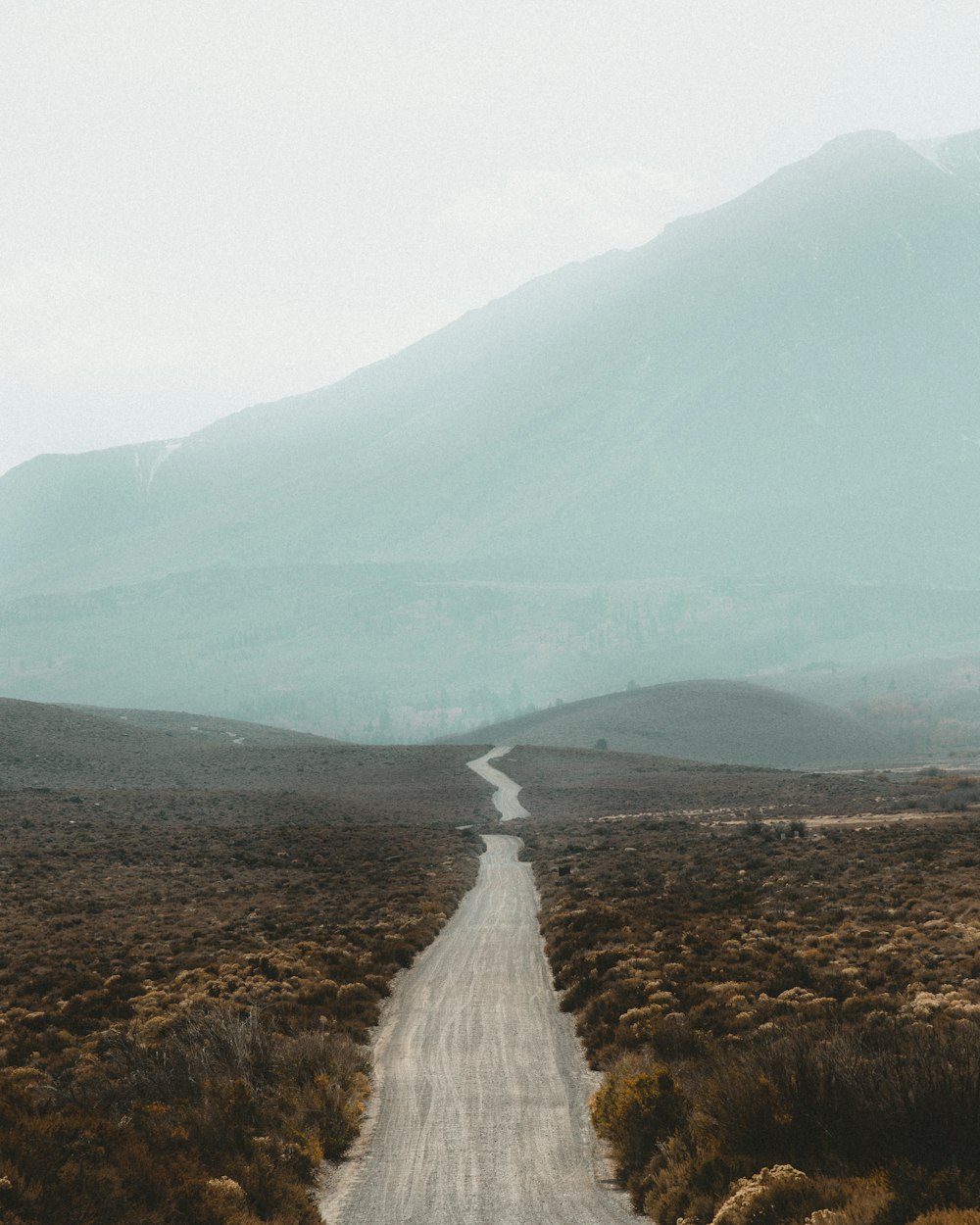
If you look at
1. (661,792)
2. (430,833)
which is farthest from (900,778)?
(430,833)

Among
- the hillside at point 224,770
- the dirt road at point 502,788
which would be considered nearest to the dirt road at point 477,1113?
the hillside at point 224,770

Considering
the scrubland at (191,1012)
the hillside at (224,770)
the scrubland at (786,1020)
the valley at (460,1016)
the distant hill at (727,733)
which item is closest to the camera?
the scrubland at (786,1020)

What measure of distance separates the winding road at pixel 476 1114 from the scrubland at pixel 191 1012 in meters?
0.61

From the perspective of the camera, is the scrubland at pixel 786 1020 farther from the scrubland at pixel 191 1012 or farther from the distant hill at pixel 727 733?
the distant hill at pixel 727 733

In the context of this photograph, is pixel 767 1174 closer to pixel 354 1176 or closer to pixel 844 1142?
pixel 844 1142

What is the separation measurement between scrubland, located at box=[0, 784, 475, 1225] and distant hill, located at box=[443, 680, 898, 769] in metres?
115

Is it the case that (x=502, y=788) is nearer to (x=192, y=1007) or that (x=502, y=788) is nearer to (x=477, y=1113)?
(x=192, y=1007)

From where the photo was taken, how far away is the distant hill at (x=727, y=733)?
16275cm

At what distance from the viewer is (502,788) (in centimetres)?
9481

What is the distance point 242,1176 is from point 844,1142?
654cm

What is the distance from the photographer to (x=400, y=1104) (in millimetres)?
15133

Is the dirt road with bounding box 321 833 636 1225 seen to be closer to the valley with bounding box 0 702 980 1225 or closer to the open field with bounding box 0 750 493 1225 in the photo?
→ the valley with bounding box 0 702 980 1225

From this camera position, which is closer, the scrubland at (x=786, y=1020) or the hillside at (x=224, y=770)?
the scrubland at (x=786, y=1020)

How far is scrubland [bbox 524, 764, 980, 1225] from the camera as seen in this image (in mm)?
9531
